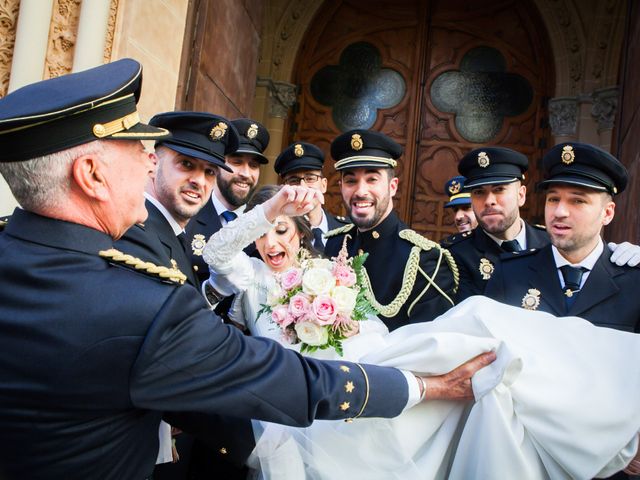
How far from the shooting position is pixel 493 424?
6.57ft

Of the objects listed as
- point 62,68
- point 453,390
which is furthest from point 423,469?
point 62,68

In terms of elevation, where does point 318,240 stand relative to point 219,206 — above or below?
below

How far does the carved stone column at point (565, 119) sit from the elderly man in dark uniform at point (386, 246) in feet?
18.6

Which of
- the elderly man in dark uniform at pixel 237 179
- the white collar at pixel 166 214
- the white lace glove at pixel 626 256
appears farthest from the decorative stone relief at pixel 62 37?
the white lace glove at pixel 626 256

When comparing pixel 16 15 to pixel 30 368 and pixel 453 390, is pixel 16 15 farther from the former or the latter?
pixel 453 390

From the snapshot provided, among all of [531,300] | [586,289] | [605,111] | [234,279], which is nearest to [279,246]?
[234,279]

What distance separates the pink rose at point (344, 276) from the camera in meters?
2.33

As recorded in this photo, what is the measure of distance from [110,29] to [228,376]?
352cm

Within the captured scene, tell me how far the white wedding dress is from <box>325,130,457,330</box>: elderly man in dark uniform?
1036 millimetres

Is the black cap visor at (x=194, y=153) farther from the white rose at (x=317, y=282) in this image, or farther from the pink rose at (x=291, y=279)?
the white rose at (x=317, y=282)

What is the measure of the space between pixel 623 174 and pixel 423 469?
68.5 inches

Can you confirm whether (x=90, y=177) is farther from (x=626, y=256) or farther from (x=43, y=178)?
(x=626, y=256)

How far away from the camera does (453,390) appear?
206 centimetres

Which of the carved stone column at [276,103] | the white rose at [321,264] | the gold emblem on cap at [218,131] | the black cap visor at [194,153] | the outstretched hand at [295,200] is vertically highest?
the carved stone column at [276,103]
